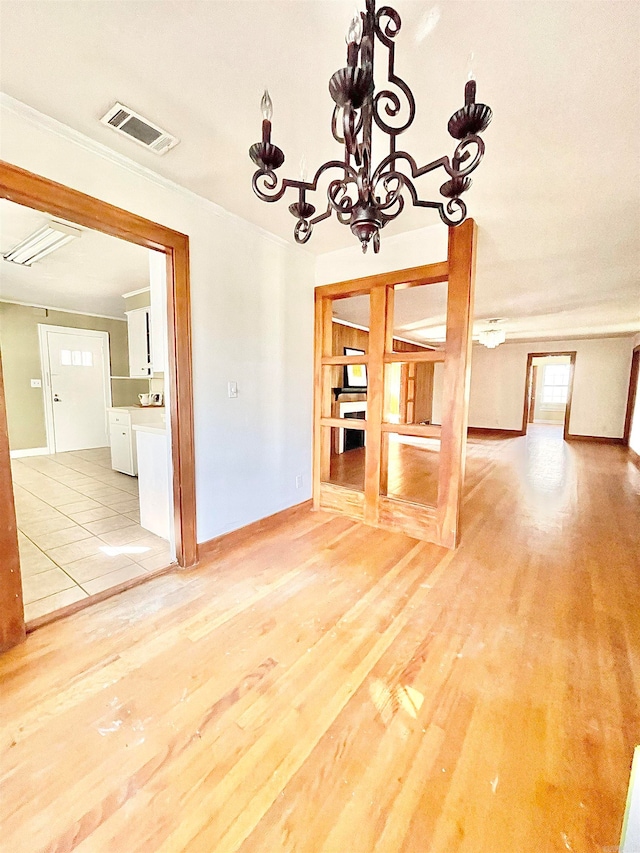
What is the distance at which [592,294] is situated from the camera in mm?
4340

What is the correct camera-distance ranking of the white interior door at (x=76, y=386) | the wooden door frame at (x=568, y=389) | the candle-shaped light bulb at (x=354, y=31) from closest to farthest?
the candle-shaped light bulb at (x=354, y=31) → the white interior door at (x=76, y=386) → the wooden door frame at (x=568, y=389)

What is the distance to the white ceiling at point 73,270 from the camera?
2.77 m

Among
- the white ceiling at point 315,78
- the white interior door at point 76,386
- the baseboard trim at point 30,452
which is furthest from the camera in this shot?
the white interior door at point 76,386

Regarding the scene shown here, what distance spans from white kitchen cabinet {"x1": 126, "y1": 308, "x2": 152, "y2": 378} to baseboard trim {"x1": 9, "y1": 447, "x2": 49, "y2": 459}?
2.47 m

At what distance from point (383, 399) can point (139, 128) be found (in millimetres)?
2278

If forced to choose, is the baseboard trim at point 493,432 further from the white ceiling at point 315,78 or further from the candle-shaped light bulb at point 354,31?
the candle-shaped light bulb at point 354,31

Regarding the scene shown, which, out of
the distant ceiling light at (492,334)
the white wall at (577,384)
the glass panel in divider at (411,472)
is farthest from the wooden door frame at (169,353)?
the white wall at (577,384)

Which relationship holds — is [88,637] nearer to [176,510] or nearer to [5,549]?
[5,549]

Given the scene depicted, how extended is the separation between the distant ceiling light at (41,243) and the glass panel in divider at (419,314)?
2.69m

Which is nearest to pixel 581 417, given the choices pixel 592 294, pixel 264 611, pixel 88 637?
pixel 592 294

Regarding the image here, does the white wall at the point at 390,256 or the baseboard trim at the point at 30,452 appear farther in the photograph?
the baseboard trim at the point at 30,452

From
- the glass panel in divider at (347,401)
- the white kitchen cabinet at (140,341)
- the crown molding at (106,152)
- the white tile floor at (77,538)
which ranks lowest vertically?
the white tile floor at (77,538)

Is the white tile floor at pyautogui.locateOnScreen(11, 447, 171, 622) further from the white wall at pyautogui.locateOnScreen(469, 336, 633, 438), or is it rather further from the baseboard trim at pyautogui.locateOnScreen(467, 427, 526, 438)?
the white wall at pyautogui.locateOnScreen(469, 336, 633, 438)

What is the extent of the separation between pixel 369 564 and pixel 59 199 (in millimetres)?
2743
